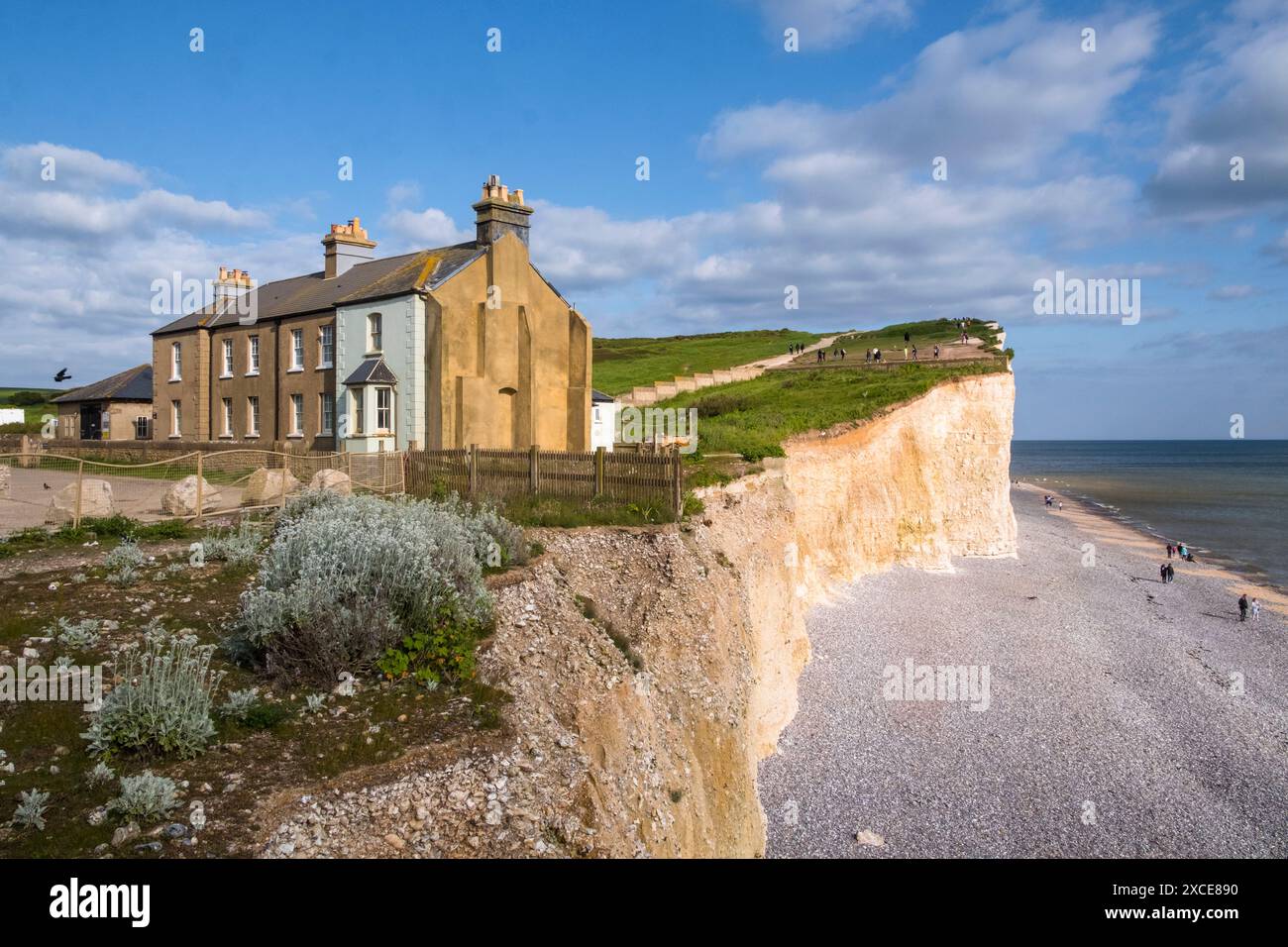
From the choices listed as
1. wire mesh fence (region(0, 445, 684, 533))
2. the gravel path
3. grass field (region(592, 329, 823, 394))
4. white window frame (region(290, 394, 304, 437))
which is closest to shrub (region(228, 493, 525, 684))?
wire mesh fence (region(0, 445, 684, 533))

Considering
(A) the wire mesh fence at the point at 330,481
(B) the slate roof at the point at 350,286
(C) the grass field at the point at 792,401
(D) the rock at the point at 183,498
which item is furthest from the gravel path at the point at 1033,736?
(B) the slate roof at the point at 350,286

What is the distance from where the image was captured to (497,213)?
31375 mm

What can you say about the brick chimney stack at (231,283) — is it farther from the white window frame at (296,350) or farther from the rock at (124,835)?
the rock at (124,835)

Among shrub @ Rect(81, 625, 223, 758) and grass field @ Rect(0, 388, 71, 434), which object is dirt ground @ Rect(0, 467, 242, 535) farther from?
grass field @ Rect(0, 388, 71, 434)

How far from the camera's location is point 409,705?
934 centimetres

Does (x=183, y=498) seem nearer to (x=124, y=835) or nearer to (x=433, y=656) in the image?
(x=433, y=656)

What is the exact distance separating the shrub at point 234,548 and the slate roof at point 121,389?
34749 millimetres

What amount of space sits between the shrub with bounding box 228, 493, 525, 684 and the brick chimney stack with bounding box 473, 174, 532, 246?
20972 mm

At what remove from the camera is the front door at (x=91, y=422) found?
148 feet

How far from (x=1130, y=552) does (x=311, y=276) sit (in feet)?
173

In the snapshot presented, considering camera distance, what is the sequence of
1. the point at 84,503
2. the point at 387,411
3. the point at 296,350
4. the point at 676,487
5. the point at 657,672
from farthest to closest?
the point at 296,350 < the point at 387,411 < the point at 676,487 < the point at 84,503 < the point at 657,672

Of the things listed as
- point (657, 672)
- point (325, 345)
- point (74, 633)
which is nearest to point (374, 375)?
point (325, 345)

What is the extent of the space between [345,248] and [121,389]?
18.2 metres
